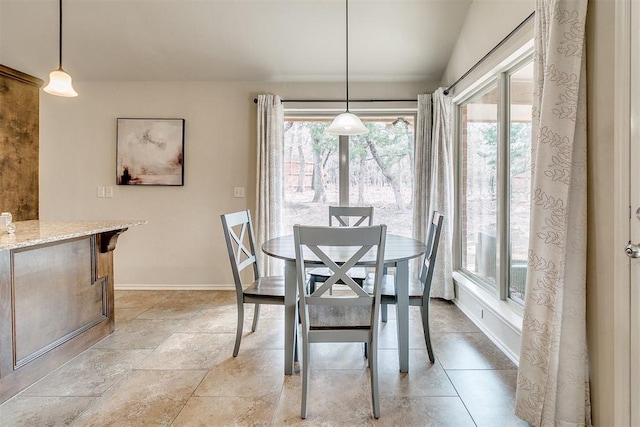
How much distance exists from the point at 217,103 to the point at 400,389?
10.8ft

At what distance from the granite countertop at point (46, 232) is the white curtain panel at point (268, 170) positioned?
1.32 metres

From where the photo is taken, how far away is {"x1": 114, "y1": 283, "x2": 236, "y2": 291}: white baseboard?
373cm

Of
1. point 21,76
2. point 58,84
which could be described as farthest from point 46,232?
point 21,76

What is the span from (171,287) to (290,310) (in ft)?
7.75

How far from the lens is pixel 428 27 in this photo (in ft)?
9.87

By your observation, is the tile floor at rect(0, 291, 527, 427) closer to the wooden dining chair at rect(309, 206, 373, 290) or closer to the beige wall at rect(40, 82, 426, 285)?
the wooden dining chair at rect(309, 206, 373, 290)

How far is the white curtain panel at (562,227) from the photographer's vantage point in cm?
140

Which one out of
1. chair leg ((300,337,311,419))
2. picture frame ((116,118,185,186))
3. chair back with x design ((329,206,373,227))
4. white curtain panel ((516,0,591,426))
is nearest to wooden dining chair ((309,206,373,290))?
chair back with x design ((329,206,373,227))

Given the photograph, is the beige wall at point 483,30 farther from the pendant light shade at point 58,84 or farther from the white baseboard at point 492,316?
the pendant light shade at point 58,84

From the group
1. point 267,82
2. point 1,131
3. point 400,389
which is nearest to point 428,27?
point 267,82

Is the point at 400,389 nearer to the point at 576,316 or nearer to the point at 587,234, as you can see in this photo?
the point at 576,316

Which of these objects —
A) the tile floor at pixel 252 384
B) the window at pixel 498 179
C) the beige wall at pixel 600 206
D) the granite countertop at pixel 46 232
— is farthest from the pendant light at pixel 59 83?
the window at pixel 498 179

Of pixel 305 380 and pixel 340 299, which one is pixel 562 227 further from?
pixel 305 380

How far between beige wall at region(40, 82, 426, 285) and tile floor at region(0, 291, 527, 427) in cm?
114
